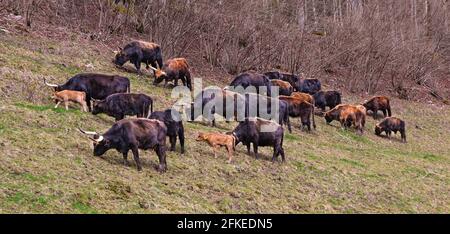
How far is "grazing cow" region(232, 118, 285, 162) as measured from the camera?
607 inches

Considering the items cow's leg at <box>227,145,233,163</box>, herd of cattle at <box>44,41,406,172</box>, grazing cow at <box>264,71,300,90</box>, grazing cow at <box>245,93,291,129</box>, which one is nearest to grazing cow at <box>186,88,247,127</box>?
herd of cattle at <box>44,41,406,172</box>

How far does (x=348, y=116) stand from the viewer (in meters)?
22.9

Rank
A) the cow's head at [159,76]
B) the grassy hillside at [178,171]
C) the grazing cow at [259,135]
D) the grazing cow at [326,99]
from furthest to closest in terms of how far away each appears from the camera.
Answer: the grazing cow at [326,99]
the cow's head at [159,76]
the grazing cow at [259,135]
the grassy hillside at [178,171]

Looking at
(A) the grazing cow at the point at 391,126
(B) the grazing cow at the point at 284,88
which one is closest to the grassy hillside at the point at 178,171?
(A) the grazing cow at the point at 391,126

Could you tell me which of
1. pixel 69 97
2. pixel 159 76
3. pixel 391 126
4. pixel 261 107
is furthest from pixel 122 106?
pixel 391 126

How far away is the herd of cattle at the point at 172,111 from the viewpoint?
12.4 m

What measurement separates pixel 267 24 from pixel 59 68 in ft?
49.3

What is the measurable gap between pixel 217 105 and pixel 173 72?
4.99m

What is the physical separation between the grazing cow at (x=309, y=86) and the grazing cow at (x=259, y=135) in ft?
38.0

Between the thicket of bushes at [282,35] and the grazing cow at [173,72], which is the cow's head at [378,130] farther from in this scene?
the thicket of bushes at [282,35]

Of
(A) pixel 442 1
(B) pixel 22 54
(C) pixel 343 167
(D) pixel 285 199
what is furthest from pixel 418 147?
(A) pixel 442 1

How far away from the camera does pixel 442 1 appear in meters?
44.2

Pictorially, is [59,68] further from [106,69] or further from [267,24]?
[267,24]

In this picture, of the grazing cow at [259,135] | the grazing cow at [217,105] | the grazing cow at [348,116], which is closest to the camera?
the grazing cow at [259,135]
